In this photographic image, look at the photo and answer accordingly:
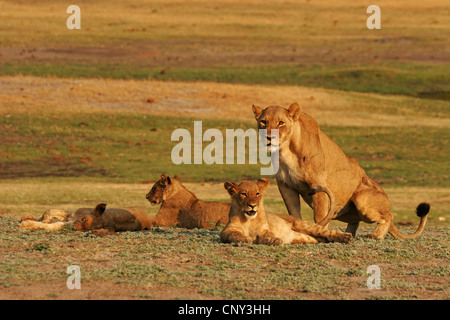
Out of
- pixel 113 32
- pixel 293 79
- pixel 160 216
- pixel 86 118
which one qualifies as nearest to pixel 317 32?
pixel 113 32

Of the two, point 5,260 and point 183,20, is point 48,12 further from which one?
point 5,260

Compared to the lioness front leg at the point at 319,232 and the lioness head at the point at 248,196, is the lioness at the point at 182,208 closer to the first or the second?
the lioness front leg at the point at 319,232

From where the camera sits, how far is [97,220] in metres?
14.1

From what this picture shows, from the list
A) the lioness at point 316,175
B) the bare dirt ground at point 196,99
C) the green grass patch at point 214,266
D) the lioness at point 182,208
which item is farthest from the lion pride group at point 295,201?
the bare dirt ground at point 196,99

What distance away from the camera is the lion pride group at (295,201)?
12672mm

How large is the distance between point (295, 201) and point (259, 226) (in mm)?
1006

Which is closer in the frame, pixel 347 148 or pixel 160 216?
pixel 160 216

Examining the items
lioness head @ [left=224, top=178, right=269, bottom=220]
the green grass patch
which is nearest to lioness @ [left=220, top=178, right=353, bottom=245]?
lioness head @ [left=224, top=178, right=269, bottom=220]

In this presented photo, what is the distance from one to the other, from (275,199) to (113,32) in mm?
47732

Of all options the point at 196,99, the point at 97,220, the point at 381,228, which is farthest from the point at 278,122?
the point at 196,99

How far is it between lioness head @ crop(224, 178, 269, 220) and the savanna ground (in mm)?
475

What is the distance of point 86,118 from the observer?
1451 inches

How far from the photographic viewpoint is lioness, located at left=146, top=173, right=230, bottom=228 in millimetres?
15508

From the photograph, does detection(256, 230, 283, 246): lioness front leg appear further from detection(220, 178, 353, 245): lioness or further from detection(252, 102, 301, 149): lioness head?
detection(252, 102, 301, 149): lioness head
